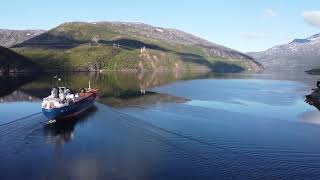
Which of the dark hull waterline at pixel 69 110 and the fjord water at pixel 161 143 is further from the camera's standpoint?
the dark hull waterline at pixel 69 110

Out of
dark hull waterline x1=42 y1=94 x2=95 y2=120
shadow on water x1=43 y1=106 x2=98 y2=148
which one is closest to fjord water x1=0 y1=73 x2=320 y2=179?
shadow on water x1=43 y1=106 x2=98 y2=148

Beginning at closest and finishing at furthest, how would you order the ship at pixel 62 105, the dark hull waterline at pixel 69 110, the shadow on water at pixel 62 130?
1. the shadow on water at pixel 62 130
2. the dark hull waterline at pixel 69 110
3. the ship at pixel 62 105

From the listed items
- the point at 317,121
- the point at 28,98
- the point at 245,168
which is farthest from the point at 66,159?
the point at 28,98

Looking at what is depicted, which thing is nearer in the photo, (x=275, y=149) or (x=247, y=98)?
(x=275, y=149)

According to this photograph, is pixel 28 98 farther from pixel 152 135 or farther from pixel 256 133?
pixel 256 133

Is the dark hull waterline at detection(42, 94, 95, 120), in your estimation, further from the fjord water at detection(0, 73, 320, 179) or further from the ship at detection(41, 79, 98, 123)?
the fjord water at detection(0, 73, 320, 179)

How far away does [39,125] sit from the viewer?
8188 centimetres

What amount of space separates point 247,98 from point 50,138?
280 feet

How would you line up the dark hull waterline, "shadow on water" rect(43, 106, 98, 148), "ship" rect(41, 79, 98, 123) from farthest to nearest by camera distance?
"ship" rect(41, 79, 98, 123)
the dark hull waterline
"shadow on water" rect(43, 106, 98, 148)

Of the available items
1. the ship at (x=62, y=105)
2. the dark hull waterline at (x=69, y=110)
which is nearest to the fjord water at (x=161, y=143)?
the dark hull waterline at (x=69, y=110)

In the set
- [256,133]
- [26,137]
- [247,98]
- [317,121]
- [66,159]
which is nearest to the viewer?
[66,159]

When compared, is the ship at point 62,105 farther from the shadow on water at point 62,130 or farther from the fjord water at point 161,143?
the fjord water at point 161,143

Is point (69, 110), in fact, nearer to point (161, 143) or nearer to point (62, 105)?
point (62, 105)

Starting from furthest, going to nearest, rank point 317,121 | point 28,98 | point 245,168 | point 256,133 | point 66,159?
point 28,98
point 317,121
point 256,133
point 66,159
point 245,168
